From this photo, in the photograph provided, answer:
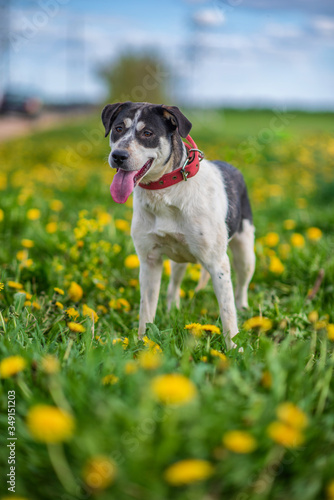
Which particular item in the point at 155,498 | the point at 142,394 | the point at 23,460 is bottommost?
the point at 23,460

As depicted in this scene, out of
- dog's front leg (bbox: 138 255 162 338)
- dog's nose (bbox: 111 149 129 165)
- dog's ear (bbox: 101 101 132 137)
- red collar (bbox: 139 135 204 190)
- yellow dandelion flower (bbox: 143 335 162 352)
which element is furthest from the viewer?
dog's front leg (bbox: 138 255 162 338)

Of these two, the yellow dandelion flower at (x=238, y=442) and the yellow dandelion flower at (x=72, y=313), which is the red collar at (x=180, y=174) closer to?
the yellow dandelion flower at (x=72, y=313)

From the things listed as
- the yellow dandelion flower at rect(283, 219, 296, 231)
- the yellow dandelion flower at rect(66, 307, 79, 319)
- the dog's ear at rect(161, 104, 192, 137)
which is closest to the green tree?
the yellow dandelion flower at rect(283, 219, 296, 231)

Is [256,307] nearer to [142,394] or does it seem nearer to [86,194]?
[142,394]

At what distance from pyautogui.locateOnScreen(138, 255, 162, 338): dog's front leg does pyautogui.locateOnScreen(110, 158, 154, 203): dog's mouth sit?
0.57 meters

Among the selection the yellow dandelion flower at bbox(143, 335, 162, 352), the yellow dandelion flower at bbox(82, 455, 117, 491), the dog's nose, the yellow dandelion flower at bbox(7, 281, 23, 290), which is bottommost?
the yellow dandelion flower at bbox(7, 281, 23, 290)

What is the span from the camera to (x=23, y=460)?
1655 mm

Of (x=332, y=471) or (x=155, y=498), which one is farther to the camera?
(x=332, y=471)

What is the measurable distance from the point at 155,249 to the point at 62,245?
118cm

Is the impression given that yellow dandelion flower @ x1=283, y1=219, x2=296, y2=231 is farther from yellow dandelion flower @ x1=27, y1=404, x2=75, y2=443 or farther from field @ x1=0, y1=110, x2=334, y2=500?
yellow dandelion flower @ x1=27, y1=404, x2=75, y2=443

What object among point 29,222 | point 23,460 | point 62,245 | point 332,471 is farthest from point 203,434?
point 29,222

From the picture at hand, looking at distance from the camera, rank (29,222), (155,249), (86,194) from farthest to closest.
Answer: (86,194) → (29,222) → (155,249)

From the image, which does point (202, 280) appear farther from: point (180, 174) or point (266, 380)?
point (266, 380)

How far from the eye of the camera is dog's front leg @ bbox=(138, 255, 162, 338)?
3092 mm
